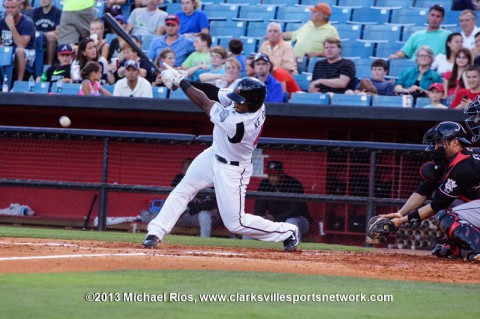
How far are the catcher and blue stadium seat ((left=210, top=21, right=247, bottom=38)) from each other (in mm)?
6657

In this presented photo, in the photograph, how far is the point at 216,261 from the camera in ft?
23.7

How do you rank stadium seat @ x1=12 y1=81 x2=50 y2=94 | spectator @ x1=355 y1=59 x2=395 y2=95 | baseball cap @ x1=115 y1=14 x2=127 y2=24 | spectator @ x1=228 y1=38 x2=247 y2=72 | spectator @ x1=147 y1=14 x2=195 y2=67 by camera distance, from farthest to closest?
baseball cap @ x1=115 y1=14 x2=127 y2=24
spectator @ x1=147 y1=14 x2=195 y2=67
stadium seat @ x1=12 y1=81 x2=50 y2=94
spectator @ x1=228 y1=38 x2=247 y2=72
spectator @ x1=355 y1=59 x2=395 y2=95

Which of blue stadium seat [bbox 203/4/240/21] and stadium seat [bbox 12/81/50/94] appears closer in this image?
stadium seat [bbox 12/81/50/94]

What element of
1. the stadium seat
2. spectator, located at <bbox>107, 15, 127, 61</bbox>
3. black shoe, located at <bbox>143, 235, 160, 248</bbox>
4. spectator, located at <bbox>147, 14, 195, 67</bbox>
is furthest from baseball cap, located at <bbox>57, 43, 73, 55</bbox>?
black shoe, located at <bbox>143, 235, 160, 248</bbox>

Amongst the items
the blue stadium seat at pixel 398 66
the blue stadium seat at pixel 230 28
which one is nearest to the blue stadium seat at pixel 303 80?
the blue stadium seat at pixel 398 66

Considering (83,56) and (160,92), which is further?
(83,56)

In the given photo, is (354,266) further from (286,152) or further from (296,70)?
(296,70)

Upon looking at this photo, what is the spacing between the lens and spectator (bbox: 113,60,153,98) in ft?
40.6

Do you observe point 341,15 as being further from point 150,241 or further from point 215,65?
point 150,241

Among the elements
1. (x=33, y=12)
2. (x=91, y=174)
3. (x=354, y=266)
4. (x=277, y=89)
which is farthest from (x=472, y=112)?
(x=33, y=12)

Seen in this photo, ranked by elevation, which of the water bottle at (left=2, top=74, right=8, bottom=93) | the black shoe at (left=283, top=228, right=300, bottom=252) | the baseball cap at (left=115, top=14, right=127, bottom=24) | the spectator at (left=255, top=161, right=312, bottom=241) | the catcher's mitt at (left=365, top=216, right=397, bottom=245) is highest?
the baseball cap at (left=115, top=14, right=127, bottom=24)

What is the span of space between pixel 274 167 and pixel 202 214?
1.06 meters

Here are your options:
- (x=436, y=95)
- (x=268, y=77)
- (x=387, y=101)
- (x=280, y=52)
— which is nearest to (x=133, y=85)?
(x=268, y=77)

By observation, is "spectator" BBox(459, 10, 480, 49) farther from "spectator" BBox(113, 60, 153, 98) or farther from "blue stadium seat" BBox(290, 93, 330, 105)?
"spectator" BBox(113, 60, 153, 98)
